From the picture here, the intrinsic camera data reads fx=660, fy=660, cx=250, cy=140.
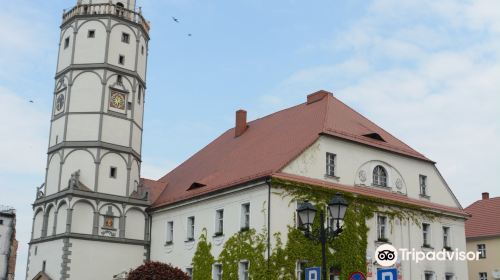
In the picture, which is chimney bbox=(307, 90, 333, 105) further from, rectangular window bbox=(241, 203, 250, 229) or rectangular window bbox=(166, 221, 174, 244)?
rectangular window bbox=(166, 221, 174, 244)

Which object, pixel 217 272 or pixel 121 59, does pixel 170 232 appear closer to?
pixel 217 272

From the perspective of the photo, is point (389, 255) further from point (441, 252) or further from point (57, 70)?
point (57, 70)

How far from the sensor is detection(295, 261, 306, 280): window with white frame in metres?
30.9

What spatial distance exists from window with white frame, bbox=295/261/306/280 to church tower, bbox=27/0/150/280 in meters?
12.6

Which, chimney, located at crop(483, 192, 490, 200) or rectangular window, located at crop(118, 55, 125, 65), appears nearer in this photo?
rectangular window, located at crop(118, 55, 125, 65)

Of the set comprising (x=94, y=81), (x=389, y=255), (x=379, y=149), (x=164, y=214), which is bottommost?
(x=389, y=255)

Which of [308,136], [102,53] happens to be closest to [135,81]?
[102,53]

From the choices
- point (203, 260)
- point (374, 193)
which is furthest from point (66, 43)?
point (374, 193)

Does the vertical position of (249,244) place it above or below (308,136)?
below

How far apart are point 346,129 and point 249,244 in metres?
8.69

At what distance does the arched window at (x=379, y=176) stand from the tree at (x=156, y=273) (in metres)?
11.7

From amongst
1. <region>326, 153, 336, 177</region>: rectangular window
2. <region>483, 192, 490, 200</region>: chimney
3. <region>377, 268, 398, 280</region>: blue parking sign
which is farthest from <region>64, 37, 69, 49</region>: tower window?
<region>483, 192, 490, 200</region>: chimney

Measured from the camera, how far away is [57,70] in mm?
42719

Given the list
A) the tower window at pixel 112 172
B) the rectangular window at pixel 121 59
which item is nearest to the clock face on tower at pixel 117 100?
the rectangular window at pixel 121 59
